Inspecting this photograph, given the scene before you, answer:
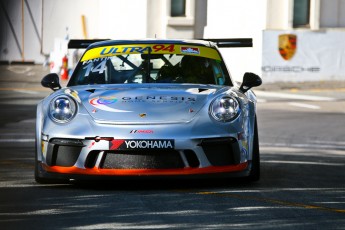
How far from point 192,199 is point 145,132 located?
0.76 meters

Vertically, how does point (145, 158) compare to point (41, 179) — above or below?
above

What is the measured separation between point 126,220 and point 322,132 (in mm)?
9122

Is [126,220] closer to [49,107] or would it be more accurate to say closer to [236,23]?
[49,107]

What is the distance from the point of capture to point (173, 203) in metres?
9.00

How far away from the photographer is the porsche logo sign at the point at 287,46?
28891 millimetres

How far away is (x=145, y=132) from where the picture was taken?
973 centimetres

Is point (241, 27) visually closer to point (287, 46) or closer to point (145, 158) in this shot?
point (287, 46)

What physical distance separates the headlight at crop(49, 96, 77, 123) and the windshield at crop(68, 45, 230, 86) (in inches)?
29.4

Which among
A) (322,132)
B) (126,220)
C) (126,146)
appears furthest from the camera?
(322,132)

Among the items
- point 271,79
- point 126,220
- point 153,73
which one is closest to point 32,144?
point 153,73

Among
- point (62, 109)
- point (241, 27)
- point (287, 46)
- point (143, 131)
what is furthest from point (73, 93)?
point (241, 27)

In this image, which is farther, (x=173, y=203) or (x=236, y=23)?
(x=236, y=23)

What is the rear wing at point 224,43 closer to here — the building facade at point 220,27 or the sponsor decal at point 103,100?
the sponsor decal at point 103,100

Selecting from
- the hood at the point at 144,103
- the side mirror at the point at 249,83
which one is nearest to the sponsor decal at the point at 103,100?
the hood at the point at 144,103
